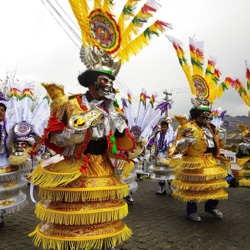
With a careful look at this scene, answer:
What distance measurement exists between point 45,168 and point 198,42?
3.92 m

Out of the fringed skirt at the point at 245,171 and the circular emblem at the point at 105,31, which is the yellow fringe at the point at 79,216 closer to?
the circular emblem at the point at 105,31

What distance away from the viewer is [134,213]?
5.82m

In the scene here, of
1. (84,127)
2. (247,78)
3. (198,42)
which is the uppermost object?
(198,42)

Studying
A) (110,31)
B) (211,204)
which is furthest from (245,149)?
(110,31)

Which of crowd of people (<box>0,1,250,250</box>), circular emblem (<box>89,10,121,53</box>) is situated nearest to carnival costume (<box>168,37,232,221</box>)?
crowd of people (<box>0,1,250,250</box>)

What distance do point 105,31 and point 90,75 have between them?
1.69 feet

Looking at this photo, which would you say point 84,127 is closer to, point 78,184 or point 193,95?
point 78,184

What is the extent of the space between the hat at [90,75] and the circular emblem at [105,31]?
28cm

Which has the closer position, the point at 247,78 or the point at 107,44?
the point at 107,44

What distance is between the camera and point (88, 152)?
304 centimetres

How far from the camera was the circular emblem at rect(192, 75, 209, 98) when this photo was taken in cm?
543

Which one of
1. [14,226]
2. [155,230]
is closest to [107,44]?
[155,230]

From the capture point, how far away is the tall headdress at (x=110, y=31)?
306 centimetres

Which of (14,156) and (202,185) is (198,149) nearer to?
(202,185)
